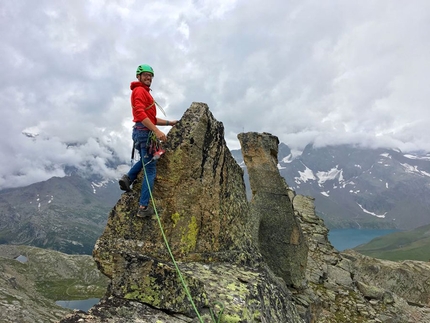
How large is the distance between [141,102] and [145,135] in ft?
3.93

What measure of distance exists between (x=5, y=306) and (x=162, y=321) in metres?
140

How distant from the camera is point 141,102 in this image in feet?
33.6

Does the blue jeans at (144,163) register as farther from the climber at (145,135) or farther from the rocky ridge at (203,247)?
the rocky ridge at (203,247)

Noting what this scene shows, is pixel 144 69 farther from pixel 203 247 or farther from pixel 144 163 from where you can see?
pixel 203 247

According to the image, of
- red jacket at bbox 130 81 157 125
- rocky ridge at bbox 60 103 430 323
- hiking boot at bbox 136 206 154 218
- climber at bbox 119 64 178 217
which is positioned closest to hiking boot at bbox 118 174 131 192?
climber at bbox 119 64 178 217

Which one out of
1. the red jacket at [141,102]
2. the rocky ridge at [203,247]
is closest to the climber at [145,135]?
the red jacket at [141,102]

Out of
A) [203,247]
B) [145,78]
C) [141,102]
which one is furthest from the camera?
[203,247]

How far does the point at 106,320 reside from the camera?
22.4 ft

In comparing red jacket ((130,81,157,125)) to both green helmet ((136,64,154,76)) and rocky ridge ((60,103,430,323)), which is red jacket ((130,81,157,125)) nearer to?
green helmet ((136,64,154,76))

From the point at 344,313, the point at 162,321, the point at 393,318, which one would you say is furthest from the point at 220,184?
the point at 393,318

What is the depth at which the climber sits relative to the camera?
1019 cm

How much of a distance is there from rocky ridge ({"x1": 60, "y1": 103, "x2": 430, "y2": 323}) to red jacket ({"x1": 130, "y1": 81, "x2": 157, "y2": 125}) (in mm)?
1478

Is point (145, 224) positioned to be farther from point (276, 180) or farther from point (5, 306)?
point (5, 306)

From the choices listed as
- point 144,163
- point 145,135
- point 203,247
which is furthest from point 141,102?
point 203,247
